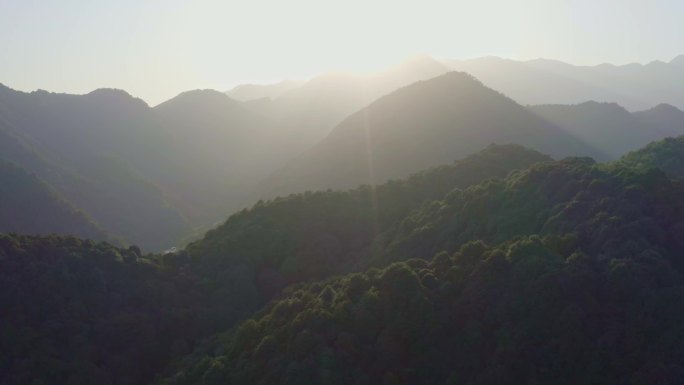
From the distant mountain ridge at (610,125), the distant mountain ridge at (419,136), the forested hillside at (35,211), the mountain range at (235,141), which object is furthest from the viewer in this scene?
the distant mountain ridge at (610,125)

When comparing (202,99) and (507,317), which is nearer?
(507,317)

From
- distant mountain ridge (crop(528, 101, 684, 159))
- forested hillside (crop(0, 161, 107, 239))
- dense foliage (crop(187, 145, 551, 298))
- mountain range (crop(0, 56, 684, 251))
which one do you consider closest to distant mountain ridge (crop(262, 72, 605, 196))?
mountain range (crop(0, 56, 684, 251))

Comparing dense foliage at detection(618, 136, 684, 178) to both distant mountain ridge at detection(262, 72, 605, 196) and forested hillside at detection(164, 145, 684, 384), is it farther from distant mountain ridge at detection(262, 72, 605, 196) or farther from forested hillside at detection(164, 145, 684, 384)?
distant mountain ridge at detection(262, 72, 605, 196)

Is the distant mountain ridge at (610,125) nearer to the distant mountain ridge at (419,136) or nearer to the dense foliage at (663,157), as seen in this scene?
the distant mountain ridge at (419,136)

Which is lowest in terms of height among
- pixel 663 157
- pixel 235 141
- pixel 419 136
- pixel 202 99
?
pixel 663 157

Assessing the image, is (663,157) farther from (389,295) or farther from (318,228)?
(389,295)

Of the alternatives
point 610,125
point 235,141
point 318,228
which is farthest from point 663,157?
point 235,141

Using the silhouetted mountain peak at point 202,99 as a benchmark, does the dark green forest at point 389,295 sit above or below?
below

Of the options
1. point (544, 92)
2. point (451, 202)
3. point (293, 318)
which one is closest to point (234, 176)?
point (451, 202)

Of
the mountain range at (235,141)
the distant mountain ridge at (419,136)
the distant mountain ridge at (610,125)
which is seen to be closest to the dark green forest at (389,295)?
the distant mountain ridge at (419,136)
